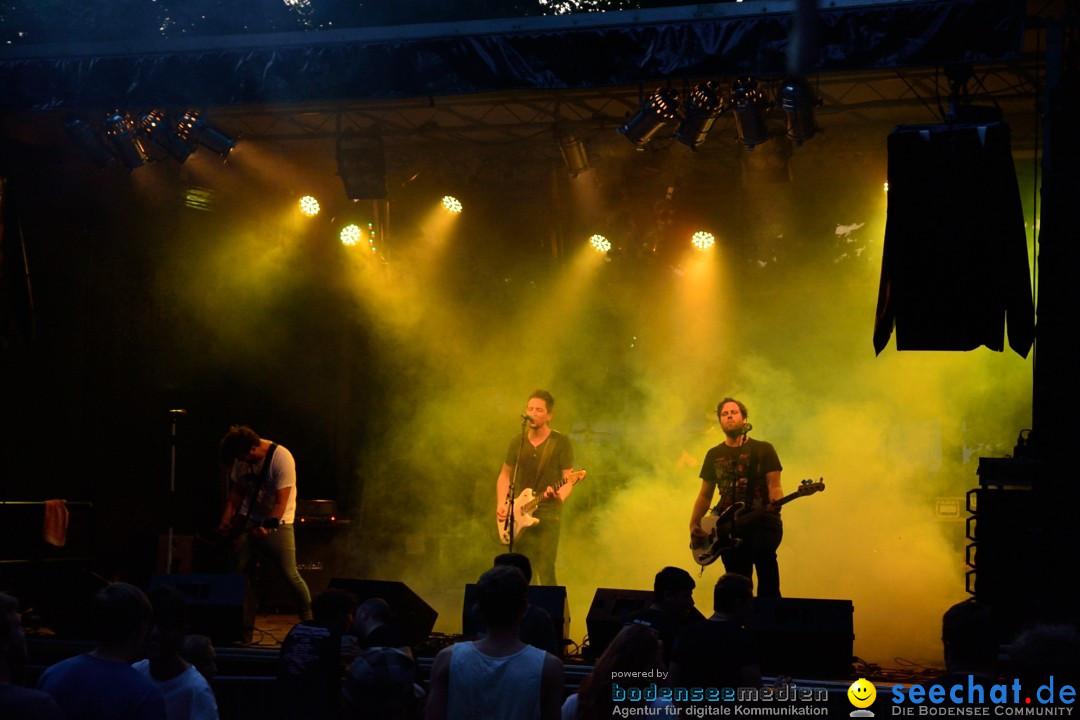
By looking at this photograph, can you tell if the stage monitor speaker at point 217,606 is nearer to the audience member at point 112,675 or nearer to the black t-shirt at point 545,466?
the black t-shirt at point 545,466

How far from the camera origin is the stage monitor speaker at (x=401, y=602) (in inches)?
275

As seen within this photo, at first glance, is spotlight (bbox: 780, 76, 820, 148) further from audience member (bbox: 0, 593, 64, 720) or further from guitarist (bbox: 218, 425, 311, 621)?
audience member (bbox: 0, 593, 64, 720)

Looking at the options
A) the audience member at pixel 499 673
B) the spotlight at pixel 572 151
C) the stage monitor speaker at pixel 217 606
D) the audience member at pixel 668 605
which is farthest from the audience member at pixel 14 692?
the spotlight at pixel 572 151

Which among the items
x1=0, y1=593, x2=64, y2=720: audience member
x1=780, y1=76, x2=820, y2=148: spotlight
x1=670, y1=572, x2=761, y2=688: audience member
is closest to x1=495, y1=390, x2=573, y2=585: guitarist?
x1=780, y1=76, x2=820, y2=148: spotlight

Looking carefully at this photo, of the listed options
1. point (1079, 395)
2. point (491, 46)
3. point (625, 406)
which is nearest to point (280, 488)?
point (491, 46)

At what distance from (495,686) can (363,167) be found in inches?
328

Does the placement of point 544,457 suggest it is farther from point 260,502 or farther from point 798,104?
point 798,104

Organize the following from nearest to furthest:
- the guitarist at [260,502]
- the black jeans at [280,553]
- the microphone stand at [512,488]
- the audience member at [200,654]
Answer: the audience member at [200,654], the black jeans at [280,553], the guitarist at [260,502], the microphone stand at [512,488]

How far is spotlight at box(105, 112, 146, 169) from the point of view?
9.27 metres

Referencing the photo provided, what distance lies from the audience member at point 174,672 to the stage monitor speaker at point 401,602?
2637 mm

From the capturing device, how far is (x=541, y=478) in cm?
948

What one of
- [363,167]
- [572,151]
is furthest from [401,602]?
[363,167]

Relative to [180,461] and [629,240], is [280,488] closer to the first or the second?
[180,461]

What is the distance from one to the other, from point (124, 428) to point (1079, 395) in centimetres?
937
